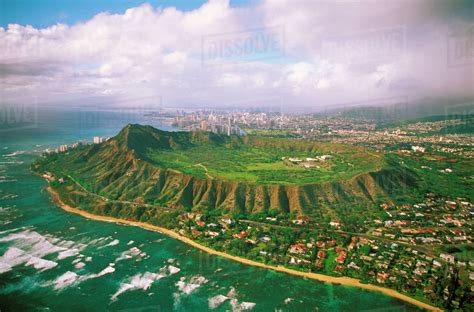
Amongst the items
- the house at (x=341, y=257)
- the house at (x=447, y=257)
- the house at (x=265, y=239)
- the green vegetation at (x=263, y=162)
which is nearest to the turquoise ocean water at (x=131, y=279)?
the house at (x=341, y=257)

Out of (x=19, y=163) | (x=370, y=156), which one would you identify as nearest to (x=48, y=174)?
(x=19, y=163)

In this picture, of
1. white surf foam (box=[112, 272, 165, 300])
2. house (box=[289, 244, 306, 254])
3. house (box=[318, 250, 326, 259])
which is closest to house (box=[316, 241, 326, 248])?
house (box=[318, 250, 326, 259])

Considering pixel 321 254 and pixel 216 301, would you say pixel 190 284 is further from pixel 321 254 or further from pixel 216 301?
pixel 321 254

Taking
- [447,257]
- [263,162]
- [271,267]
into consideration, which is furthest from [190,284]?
[263,162]

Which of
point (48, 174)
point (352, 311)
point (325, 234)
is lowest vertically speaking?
point (352, 311)

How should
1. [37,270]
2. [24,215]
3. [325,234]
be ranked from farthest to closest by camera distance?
[24,215] → [325,234] → [37,270]

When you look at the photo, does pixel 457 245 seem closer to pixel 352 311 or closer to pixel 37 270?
pixel 352 311

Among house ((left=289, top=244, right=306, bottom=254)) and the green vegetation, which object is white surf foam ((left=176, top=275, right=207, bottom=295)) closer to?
house ((left=289, top=244, right=306, bottom=254))
